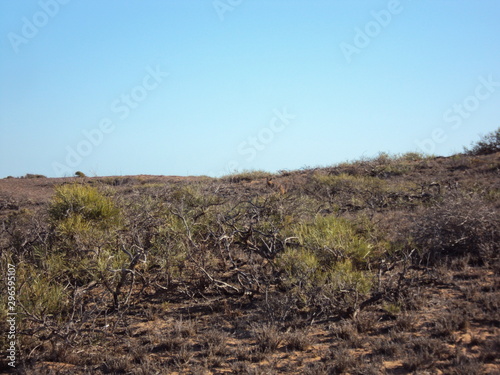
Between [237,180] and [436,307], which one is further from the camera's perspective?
[237,180]

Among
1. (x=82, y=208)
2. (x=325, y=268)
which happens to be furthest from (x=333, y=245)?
(x=82, y=208)

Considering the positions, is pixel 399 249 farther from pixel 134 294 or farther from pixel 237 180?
pixel 237 180

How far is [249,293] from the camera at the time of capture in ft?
18.7

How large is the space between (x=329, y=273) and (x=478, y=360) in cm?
218

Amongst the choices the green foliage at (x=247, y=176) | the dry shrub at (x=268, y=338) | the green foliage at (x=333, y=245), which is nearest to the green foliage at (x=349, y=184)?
the green foliage at (x=247, y=176)

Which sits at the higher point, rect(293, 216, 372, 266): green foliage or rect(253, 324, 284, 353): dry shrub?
rect(293, 216, 372, 266): green foliage

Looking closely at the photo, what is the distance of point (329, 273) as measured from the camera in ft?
18.5

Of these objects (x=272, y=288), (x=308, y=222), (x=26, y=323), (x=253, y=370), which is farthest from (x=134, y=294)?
(x=308, y=222)

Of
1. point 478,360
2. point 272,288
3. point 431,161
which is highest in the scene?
point 431,161

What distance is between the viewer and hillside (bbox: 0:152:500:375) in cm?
415

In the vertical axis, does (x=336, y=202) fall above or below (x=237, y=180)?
below

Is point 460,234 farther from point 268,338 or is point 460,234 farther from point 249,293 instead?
point 268,338

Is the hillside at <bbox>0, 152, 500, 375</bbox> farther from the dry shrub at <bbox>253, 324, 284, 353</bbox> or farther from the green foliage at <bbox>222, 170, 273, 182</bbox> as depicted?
the green foliage at <bbox>222, 170, 273, 182</bbox>

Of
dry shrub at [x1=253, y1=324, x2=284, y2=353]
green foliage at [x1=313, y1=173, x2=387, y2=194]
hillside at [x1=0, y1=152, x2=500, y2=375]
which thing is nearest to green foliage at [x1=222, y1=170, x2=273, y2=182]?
green foliage at [x1=313, y1=173, x2=387, y2=194]
